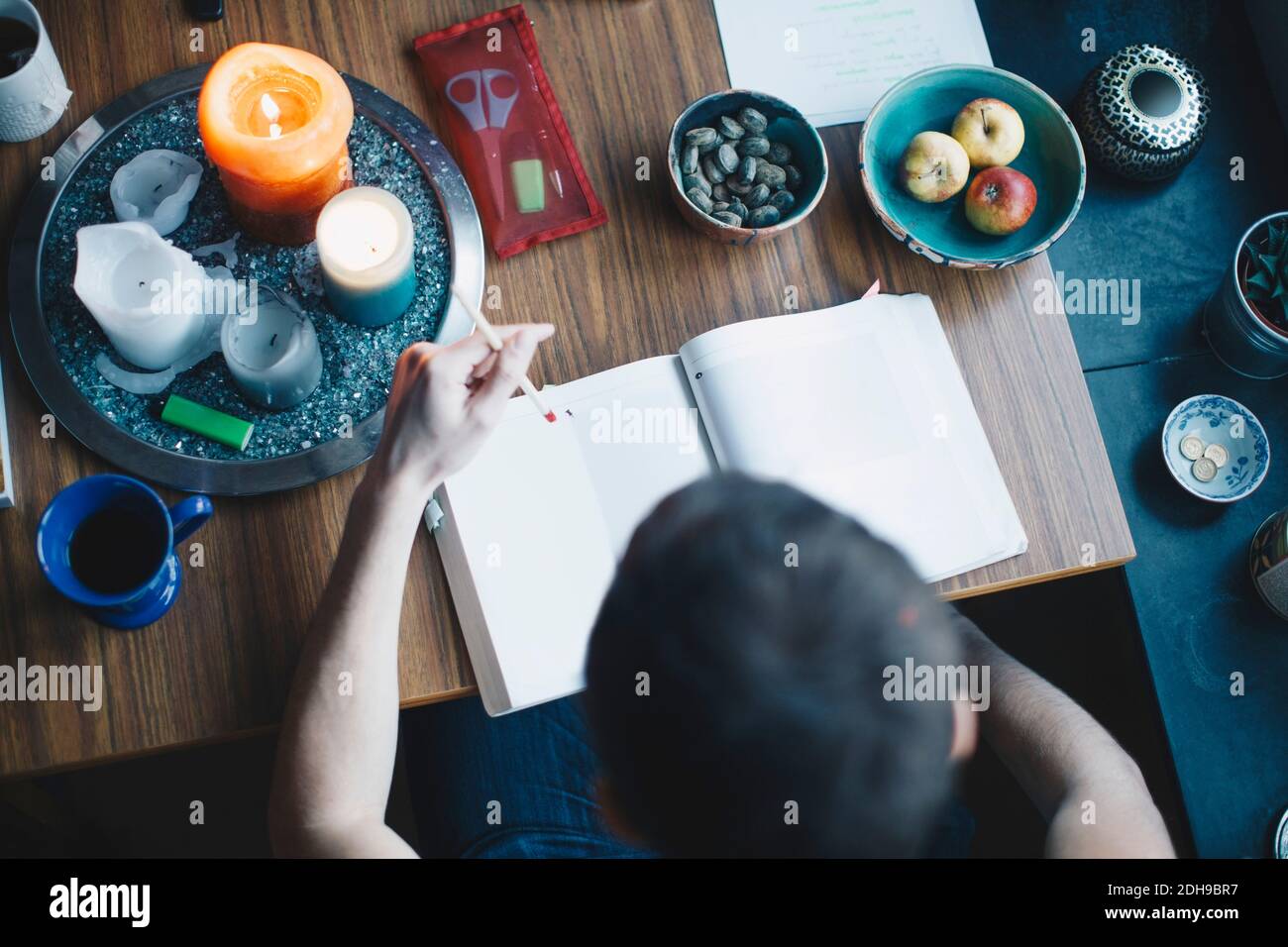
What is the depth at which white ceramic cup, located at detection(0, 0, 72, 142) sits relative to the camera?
825mm

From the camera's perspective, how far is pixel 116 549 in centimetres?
77

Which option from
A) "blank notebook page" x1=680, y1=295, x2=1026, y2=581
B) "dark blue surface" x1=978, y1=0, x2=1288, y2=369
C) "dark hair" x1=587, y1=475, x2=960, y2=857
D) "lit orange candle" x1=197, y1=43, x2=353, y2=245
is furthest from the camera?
"dark blue surface" x1=978, y1=0, x2=1288, y2=369

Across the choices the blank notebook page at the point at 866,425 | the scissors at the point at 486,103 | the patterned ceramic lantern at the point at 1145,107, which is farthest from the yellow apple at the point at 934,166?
the scissors at the point at 486,103

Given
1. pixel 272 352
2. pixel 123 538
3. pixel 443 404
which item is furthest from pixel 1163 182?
pixel 123 538

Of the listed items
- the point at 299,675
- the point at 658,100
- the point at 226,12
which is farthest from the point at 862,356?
the point at 226,12

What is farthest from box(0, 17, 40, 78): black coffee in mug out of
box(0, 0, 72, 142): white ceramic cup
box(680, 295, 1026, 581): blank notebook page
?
box(680, 295, 1026, 581): blank notebook page

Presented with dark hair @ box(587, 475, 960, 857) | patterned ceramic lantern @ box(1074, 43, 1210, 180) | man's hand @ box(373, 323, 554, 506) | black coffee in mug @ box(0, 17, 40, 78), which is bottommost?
dark hair @ box(587, 475, 960, 857)

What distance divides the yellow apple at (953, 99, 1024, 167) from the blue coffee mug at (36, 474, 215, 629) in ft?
2.60

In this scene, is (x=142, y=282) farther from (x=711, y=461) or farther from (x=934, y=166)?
(x=934, y=166)

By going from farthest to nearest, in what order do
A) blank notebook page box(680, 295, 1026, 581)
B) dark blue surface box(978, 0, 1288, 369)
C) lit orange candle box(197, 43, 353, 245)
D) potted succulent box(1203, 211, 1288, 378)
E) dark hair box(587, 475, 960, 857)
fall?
dark blue surface box(978, 0, 1288, 369), potted succulent box(1203, 211, 1288, 378), blank notebook page box(680, 295, 1026, 581), lit orange candle box(197, 43, 353, 245), dark hair box(587, 475, 960, 857)

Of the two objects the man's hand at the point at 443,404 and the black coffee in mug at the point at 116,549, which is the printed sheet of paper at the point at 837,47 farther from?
the black coffee in mug at the point at 116,549

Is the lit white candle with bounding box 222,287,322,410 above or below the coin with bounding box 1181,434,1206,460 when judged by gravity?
above

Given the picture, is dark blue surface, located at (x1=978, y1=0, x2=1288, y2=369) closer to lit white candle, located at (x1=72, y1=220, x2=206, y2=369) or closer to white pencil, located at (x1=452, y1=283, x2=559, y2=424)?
white pencil, located at (x1=452, y1=283, x2=559, y2=424)
